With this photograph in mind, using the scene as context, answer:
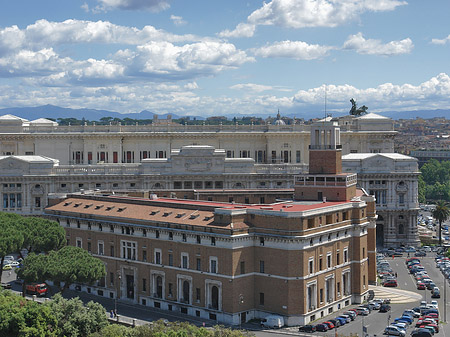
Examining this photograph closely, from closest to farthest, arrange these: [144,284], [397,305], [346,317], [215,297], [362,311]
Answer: [215,297] < [346,317] < [362,311] < [144,284] < [397,305]

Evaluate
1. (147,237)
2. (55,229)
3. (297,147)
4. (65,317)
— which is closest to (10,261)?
(55,229)

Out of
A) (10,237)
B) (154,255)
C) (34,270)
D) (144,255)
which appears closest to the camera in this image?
(34,270)

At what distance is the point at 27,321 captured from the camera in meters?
80.6

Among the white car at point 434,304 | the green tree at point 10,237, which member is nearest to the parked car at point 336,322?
the white car at point 434,304

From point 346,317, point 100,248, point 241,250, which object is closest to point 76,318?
point 241,250

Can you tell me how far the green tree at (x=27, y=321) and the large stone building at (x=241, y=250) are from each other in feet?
68.4

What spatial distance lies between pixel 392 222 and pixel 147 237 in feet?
237

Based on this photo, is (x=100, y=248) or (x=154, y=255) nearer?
(x=154, y=255)

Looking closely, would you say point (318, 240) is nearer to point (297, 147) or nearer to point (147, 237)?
point (147, 237)

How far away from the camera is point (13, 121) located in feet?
555

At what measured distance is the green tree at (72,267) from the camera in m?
96.6

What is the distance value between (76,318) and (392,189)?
301 feet

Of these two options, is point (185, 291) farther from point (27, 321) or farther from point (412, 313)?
point (412, 313)

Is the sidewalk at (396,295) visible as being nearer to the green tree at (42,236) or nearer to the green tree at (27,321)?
the green tree at (42,236)
